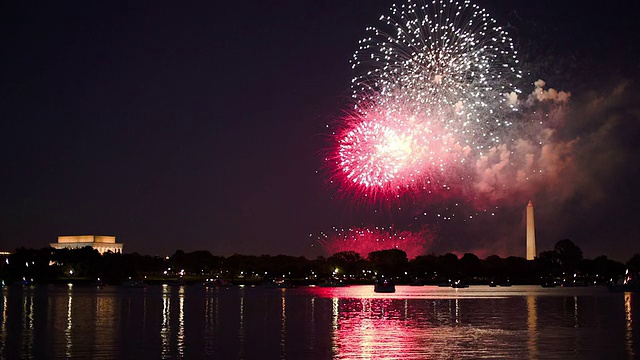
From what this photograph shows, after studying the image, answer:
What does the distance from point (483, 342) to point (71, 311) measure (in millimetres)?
39837

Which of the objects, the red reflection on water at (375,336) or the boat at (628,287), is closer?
the red reflection on water at (375,336)

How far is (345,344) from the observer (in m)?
40.0

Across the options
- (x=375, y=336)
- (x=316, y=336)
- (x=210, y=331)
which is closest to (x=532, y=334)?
(x=375, y=336)

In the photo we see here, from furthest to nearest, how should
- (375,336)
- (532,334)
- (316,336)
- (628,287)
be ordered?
1. (628,287)
2. (532,334)
3. (316,336)
4. (375,336)

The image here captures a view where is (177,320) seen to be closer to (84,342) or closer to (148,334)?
(148,334)

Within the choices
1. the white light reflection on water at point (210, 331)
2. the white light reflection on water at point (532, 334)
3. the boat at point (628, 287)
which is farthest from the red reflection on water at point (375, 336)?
the boat at point (628, 287)

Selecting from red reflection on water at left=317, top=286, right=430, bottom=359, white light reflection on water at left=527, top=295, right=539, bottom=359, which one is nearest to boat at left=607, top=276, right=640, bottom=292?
white light reflection on water at left=527, top=295, right=539, bottom=359

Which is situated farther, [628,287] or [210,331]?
[628,287]

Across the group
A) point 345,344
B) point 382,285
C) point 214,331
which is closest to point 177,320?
point 214,331

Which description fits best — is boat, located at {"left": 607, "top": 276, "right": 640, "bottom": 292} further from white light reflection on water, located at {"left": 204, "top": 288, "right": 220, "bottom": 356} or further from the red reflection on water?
white light reflection on water, located at {"left": 204, "top": 288, "right": 220, "bottom": 356}

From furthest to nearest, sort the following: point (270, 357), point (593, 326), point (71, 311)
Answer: point (71, 311)
point (593, 326)
point (270, 357)

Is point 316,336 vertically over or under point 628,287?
over

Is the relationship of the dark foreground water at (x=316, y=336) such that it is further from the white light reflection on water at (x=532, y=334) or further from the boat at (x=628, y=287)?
the boat at (x=628, y=287)

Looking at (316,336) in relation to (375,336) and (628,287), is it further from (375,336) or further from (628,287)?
(628,287)
